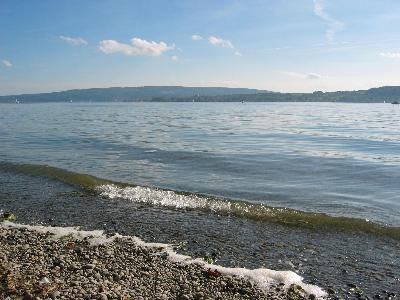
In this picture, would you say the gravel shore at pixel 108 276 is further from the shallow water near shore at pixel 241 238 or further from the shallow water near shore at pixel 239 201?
the shallow water near shore at pixel 239 201

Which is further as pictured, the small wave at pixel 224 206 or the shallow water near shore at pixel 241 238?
the small wave at pixel 224 206

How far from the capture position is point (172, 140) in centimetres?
4419

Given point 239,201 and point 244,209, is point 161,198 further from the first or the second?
point 244,209

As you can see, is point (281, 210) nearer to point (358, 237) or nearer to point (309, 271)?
point (358, 237)

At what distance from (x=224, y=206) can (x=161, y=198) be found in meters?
2.94

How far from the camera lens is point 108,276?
9.94 metres

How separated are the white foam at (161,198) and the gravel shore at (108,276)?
574 centimetres

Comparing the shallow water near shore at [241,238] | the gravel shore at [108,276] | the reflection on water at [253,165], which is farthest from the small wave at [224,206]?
the gravel shore at [108,276]

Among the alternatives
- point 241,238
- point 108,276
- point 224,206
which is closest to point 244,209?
point 224,206

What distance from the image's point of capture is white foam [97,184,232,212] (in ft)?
59.6

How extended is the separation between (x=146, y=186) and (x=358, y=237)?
11.1m

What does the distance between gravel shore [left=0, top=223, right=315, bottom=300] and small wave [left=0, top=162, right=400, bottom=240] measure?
5640 millimetres

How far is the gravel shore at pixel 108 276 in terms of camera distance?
29.5ft

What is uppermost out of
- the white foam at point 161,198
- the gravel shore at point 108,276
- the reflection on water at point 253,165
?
the gravel shore at point 108,276
